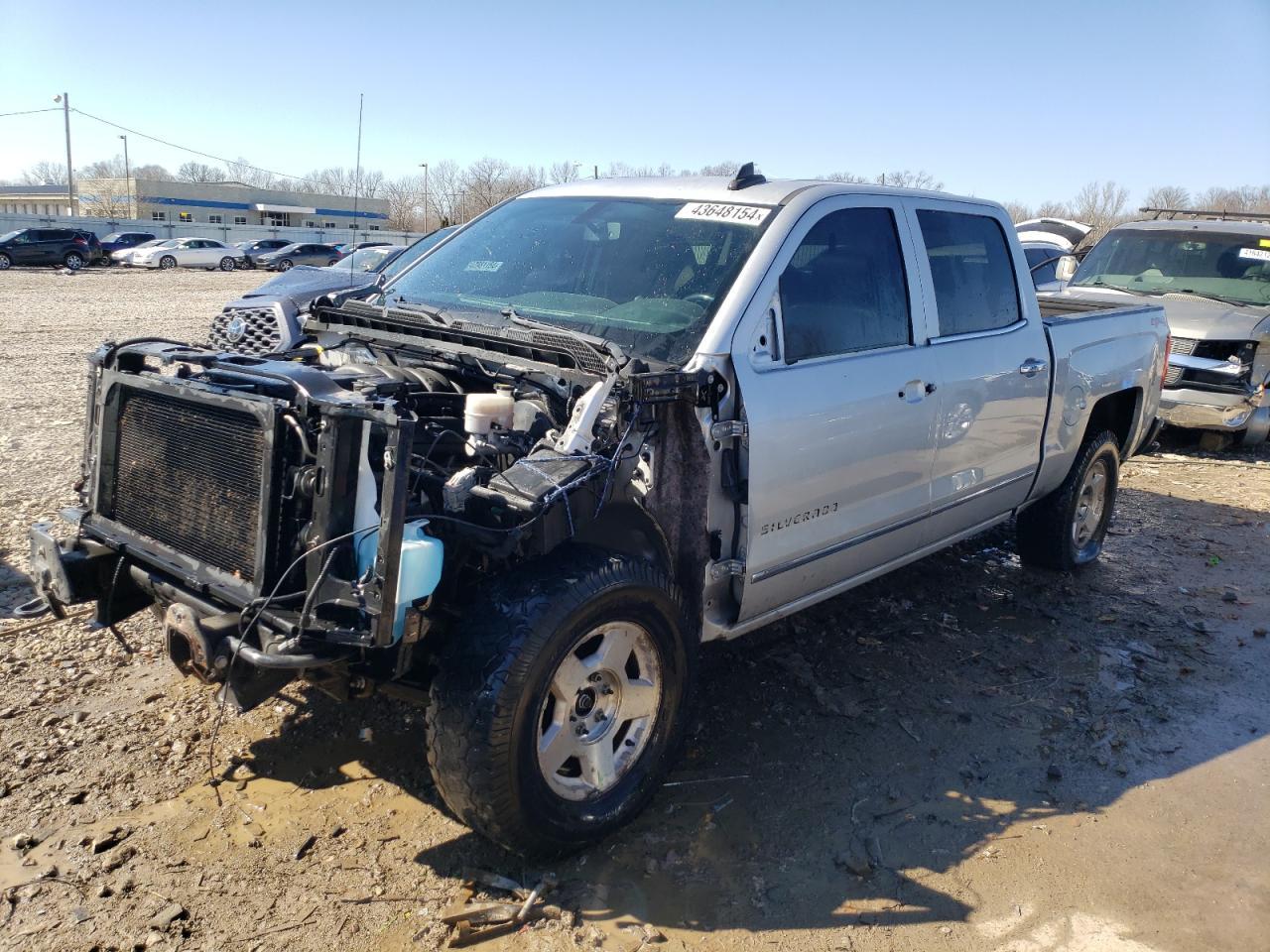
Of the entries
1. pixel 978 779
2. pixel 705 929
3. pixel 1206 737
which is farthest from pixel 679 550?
pixel 1206 737

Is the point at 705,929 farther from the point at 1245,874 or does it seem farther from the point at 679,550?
the point at 1245,874

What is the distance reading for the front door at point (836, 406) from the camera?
11.6 feet

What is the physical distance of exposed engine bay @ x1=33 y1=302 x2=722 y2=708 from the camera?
275cm

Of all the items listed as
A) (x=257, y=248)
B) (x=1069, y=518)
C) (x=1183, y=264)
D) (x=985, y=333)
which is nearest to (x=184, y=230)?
(x=257, y=248)

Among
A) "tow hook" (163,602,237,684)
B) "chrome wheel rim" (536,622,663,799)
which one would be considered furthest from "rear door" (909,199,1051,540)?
"tow hook" (163,602,237,684)

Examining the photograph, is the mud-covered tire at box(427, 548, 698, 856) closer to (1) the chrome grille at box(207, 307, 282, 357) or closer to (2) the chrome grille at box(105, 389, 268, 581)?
(2) the chrome grille at box(105, 389, 268, 581)

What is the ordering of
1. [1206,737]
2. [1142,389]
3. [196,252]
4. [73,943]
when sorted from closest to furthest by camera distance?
[73,943] < [1206,737] < [1142,389] < [196,252]

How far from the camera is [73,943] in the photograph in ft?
8.87

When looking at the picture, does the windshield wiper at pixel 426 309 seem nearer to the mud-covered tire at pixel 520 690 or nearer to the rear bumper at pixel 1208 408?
the mud-covered tire at pixel 520 690

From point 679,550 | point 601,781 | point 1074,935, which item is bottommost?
point 1074,935

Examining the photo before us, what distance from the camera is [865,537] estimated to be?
409 centimetres

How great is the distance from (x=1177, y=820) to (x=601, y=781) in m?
2.14

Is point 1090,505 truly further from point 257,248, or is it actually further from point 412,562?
point 257,248

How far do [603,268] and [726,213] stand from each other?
0.54 metres
